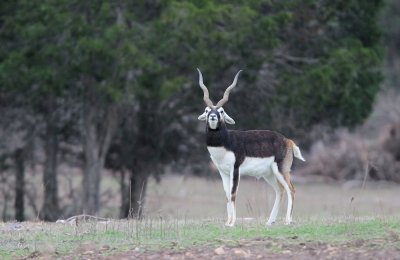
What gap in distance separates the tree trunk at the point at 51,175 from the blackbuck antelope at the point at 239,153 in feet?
44.0

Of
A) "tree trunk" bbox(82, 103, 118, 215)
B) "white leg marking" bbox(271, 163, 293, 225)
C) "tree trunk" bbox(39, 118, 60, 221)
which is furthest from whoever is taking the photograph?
"tree trunk" bbox(39, 118, 60, 221)

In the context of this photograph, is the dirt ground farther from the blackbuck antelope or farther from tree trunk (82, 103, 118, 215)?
tree trunk (82, 103, 118, 215)

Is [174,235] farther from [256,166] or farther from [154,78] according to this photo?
[154,78]

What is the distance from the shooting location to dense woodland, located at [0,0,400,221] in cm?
2434

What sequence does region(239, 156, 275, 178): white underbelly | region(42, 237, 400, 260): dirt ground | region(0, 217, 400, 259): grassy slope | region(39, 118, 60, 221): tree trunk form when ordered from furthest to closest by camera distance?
1. region(39, 118, 60, 221): tree trunk
2. region(239, 156, 275, 178): white underbelly
3. region(0, 217, 400, 259): grassy slope
4. region(42, 237, 400, 260): dirt ground

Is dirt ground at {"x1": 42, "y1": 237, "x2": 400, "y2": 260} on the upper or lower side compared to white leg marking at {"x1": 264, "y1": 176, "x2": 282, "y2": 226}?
lower

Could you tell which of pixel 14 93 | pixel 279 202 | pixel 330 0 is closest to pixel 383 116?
pixel 330 0

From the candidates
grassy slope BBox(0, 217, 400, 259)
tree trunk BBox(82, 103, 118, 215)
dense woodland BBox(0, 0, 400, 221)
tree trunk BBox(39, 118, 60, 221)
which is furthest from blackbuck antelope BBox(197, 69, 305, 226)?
tree trunk BBox(39, 118, 60, 221)

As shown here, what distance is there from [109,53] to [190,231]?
33.8ft

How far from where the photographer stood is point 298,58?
2702 centimetres

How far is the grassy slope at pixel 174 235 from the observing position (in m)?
13.0

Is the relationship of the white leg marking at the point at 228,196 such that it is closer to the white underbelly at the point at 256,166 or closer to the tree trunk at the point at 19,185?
the white underbelly at the point at 256,166

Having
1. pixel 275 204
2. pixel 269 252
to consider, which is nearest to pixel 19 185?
pixel 275 204

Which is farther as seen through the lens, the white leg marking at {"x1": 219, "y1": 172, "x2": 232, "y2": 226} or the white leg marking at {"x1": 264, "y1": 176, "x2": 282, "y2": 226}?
the white leg marking at {"x1": 264, "y1": 176, "x2": 282, "y2": 226}
